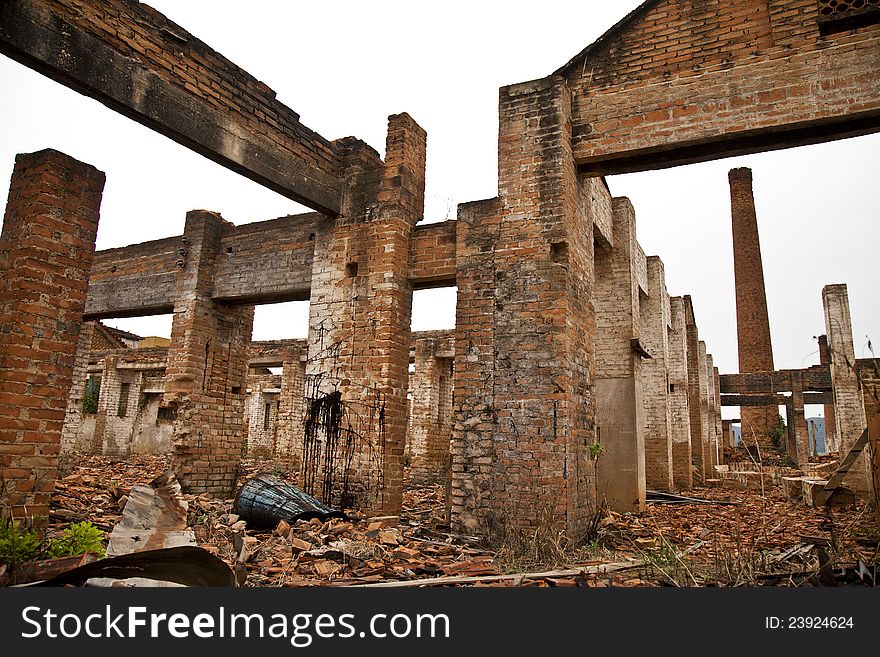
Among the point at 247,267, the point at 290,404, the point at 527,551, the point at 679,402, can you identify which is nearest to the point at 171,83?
the point at 247,267

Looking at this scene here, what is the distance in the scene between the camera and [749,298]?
27906mm

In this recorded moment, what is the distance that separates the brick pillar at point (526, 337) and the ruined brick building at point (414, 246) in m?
0.03

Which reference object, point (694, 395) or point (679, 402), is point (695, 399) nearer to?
point (694, 395)

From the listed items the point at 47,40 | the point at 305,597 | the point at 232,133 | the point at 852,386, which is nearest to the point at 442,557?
the point at 305,597

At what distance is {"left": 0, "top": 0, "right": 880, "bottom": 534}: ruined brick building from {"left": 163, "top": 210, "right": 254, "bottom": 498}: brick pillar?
0.04 metres

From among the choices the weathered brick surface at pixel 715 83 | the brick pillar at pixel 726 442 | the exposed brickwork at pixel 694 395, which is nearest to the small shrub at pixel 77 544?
the weathered brick surface at pixel 715 83

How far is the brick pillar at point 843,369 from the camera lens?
614 inches

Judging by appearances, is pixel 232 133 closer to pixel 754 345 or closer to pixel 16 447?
pixel 16 447

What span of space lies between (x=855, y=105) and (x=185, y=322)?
10.6 m

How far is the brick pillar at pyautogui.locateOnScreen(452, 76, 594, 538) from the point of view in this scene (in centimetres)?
680

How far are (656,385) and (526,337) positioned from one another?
27.7ft

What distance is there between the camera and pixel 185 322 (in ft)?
35.3

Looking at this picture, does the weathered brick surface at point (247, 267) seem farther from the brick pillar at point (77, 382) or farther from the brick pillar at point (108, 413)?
the brick pillar at point (108, 413)

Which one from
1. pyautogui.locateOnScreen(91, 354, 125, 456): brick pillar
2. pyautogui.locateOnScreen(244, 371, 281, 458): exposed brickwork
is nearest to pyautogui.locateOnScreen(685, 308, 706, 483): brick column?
pyautogui.locateOnScreen(244, 371, 281, 458): exposed brickwork
